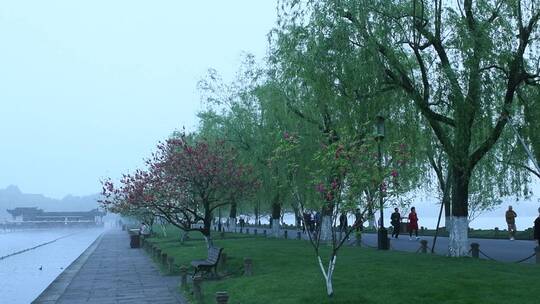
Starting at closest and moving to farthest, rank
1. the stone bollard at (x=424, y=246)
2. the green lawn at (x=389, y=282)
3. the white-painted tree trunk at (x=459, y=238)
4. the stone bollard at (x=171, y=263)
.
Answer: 1. the green lawn at (x=389, y=282)
2. the white-painted tree trunk at (x=459, y=238)
3. the stone bollard at (x=171, y=263)
4. the stone bollard at (x=424, y=246)

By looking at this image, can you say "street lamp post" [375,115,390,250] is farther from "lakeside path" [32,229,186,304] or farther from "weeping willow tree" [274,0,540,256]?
"lakeside path" [32,229,186,304]

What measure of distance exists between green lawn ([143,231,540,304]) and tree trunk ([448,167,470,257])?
2.68 feet

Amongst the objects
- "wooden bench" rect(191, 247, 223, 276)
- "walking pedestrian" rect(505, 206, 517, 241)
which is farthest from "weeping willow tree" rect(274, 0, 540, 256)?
"walking pedestrian" rect(505, 206, 517, 241)

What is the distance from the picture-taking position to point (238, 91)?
36906 millimetres

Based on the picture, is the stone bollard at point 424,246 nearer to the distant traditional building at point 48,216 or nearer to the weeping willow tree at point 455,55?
the weeping willow tree at point 455,55

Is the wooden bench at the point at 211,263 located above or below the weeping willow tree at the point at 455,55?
below

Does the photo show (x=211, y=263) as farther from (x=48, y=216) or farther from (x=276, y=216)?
(x=48, y=216)

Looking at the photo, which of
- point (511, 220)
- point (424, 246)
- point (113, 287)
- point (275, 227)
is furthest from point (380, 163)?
point (275, 227)

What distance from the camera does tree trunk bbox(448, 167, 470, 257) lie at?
18.2 m

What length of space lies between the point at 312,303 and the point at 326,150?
3.18 metres

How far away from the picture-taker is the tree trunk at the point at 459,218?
1822 cm

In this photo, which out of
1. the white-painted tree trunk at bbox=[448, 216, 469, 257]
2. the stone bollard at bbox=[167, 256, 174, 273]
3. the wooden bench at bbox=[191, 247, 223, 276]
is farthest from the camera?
the stone bollard at bbox=[167, 256, 174, 273]

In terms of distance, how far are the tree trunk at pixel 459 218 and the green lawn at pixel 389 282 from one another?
2.68 feet

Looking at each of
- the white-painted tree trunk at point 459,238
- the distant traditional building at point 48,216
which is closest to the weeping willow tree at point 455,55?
the white-painted tree trunk at point 459,238
